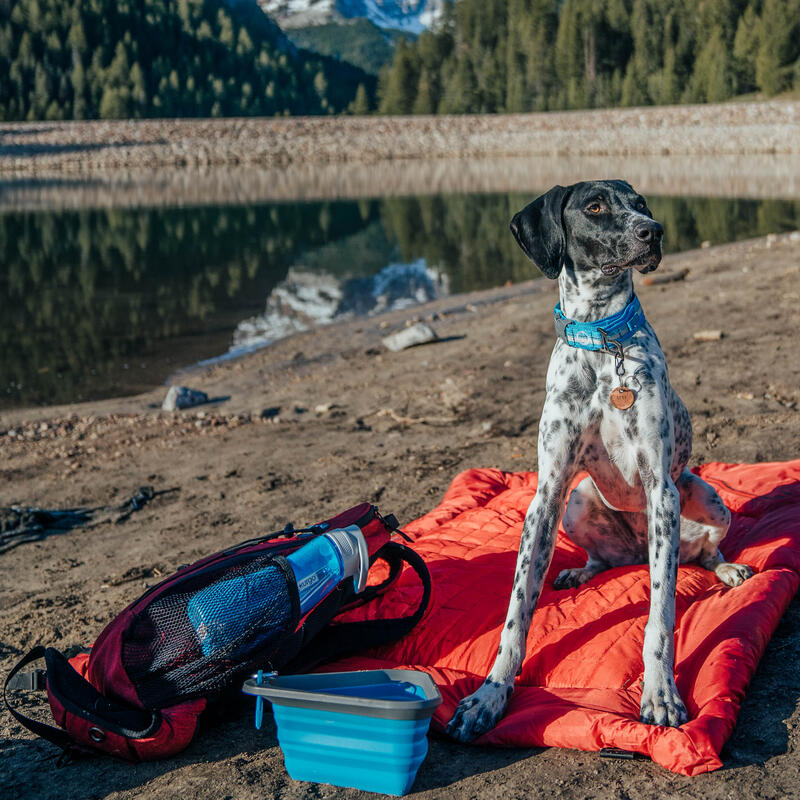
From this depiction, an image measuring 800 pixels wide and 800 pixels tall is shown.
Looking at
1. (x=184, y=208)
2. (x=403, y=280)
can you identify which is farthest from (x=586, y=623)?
(x=184, y=208)

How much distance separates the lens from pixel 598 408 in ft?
13.2

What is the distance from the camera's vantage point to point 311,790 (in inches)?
138

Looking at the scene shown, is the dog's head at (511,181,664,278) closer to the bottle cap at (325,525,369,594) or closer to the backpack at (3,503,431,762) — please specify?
the bottle cap at (325,525,369,594)

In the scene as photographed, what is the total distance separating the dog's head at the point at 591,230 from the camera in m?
3.99

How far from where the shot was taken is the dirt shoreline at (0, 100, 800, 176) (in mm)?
61219

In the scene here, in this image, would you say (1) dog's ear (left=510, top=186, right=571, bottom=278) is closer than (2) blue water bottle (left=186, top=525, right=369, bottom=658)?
No

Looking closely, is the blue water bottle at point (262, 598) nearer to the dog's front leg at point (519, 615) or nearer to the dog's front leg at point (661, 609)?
the dog's front leg at point (519, 615)

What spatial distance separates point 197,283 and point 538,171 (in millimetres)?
30904

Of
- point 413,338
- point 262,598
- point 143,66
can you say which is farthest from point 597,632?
point 143,66

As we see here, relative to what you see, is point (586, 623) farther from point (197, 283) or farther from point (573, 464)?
point (197, 283)

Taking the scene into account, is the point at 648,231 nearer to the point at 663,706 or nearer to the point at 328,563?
the point at 663,706

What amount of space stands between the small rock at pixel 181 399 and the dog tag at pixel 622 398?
23.4 ft

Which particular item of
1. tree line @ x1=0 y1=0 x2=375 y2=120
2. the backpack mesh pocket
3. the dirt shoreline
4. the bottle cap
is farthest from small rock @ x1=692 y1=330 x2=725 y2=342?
tree line @ x1=0 y1=0 x2=375 y2=120

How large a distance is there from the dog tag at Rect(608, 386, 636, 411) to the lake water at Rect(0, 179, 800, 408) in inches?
367
